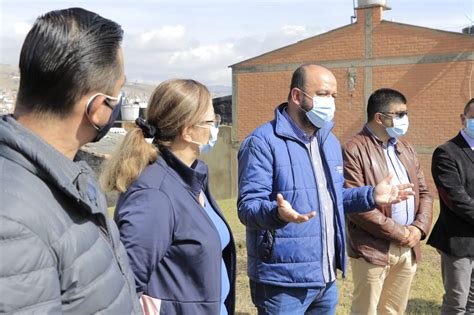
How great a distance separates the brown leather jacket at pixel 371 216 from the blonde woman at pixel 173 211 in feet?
5.64

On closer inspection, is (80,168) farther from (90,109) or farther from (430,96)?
(430,96)

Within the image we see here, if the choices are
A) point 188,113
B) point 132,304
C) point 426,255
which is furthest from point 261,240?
point 426,255

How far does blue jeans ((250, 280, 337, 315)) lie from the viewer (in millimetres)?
3150

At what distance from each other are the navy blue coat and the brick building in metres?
17.1

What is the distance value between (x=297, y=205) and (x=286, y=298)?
0.54 meters

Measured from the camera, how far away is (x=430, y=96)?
60.5ft

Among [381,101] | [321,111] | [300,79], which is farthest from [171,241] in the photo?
[381,101]

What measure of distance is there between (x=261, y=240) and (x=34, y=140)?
2.01m

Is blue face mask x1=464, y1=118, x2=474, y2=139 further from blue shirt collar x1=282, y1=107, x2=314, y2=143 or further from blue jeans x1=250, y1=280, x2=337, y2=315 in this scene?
blue jeans x1=250, y1=280, x2=337, y2=315

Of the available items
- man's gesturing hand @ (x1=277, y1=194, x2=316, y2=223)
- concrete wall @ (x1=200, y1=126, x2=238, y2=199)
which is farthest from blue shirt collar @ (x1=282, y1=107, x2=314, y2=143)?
concrete wall @ (x1=200, y1=126, x2=238, y2=199)

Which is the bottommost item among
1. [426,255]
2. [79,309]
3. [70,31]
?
[426,255]

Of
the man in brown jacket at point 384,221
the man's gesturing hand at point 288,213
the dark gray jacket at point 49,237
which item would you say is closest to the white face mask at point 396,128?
the man in brown jacket at point 384,221

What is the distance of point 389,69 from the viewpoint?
1906 cm

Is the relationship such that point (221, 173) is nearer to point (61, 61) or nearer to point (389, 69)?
point (389, 69)
